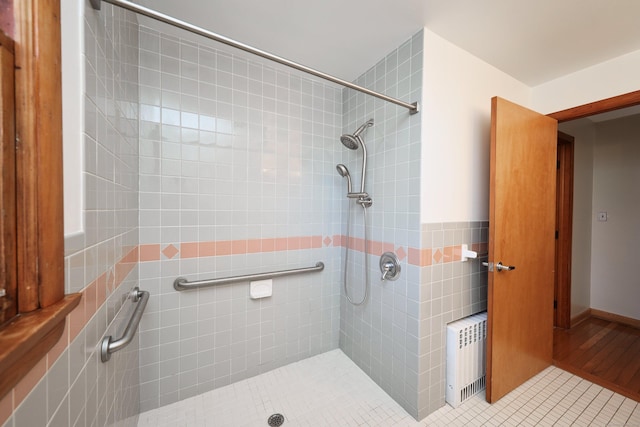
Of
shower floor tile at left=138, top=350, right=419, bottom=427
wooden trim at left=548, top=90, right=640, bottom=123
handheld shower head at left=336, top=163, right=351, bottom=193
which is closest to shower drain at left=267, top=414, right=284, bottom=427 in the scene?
shower floor tile at left=138, top=350, right=419, bottom=427

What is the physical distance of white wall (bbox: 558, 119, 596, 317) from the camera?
246cm

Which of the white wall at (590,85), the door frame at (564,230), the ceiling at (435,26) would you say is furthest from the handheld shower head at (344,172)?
the door frame at (564,230)

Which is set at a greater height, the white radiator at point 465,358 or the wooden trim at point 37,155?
the wooden trim at point 37,155

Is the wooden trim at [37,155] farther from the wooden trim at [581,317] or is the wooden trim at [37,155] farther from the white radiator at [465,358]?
the wooden trim at [581,317]

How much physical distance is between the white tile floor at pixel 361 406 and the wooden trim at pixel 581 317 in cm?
121

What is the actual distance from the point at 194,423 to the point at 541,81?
3327mm

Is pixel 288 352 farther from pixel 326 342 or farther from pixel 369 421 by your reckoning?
pixel 369 421

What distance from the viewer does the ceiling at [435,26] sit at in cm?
117

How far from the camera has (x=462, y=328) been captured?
1432 millimetres

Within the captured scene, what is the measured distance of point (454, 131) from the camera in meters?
1.43

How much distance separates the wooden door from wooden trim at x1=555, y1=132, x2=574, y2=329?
3.16 ft

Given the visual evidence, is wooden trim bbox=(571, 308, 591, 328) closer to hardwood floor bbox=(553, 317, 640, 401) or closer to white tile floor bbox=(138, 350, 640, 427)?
hardwood floor bbox=(553, 317, 640, 401)

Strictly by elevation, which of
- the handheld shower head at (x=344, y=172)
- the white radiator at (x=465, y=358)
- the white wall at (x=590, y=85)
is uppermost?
the white wall at (x=590, y=85)

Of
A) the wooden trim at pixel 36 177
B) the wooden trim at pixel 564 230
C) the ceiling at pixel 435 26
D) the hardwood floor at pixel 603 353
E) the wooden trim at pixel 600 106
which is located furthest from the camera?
the wooden trim at pixel 564 230
